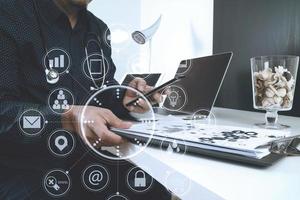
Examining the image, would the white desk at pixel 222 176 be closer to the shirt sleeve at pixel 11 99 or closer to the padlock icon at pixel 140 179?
the padlock icon at pixel 140 179

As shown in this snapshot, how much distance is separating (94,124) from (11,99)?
0.12 meters

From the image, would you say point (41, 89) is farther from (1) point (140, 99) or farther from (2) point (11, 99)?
(1) point (140, 99)

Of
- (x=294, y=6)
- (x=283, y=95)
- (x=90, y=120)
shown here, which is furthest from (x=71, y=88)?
(x=294, y=6)

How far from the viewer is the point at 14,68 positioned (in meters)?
0.44

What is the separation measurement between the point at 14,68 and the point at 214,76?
0.42 m

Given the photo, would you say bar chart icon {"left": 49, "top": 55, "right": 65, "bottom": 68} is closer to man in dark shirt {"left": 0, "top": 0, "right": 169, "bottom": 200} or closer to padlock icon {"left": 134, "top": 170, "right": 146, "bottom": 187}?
man in dark shirt {"left": 0, "top": 0, "right": 169, "bottom": 200}

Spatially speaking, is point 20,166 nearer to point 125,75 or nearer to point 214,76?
point 125,75
